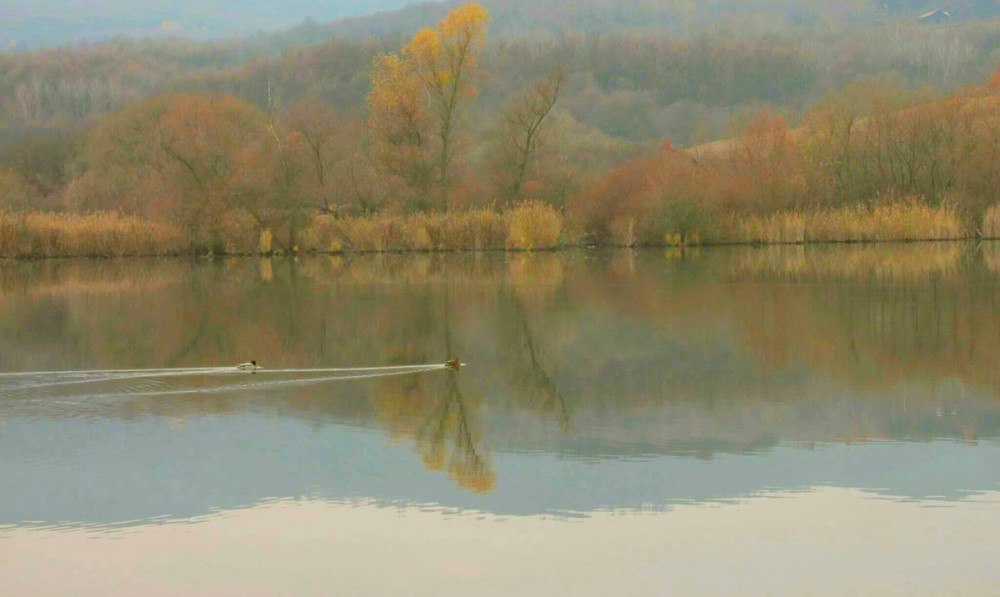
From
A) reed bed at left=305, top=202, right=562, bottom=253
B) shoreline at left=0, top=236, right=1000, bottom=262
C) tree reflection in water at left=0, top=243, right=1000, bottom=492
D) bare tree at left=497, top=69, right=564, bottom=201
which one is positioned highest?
bare tree at left=497, top=69, right=564, bottom=201

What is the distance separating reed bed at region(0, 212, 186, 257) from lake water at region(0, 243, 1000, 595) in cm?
2097

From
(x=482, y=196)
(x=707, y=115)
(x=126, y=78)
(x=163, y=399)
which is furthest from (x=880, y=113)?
(x=126, y=78)

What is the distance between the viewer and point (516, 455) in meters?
6.46

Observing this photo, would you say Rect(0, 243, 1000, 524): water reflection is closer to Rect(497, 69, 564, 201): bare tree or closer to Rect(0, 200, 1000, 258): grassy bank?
Rect(0, 200, 1000, 258): grassy bank

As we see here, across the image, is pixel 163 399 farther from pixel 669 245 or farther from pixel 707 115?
pixel 707 115

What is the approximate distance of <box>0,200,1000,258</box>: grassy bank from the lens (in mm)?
33531

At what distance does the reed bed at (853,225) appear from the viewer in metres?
34.0

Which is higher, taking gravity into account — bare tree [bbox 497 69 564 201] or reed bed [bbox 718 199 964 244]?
bare tree [bbox 497 69 564 201]

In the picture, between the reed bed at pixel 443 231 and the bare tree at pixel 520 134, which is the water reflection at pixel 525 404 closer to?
the reed bed at pixel 443 231

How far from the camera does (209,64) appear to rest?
12456cm

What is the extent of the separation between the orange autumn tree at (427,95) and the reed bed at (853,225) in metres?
10.4

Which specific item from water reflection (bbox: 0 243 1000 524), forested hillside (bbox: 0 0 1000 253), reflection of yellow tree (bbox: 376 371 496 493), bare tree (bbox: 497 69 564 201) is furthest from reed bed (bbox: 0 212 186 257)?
reflection of yellow tree (bbox: 376 371 496 493)

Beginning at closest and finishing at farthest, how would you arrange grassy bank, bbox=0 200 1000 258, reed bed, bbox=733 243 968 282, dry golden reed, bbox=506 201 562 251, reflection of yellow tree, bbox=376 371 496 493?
1. reflection of yellow tree, bbox=376 371 496 493
2. reed bed, bbox=733 243 968 282
3. grassy bank, bbox=0 200 1000 258
4. dry golden reed, bbox=506 201 562 251

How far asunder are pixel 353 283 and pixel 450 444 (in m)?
14.1
